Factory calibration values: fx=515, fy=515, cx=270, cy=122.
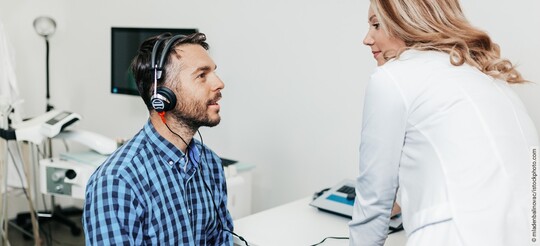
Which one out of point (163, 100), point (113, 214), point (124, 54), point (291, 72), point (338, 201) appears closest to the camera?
point (113, 214)

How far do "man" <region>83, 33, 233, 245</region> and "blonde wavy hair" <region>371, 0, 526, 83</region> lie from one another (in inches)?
19.9

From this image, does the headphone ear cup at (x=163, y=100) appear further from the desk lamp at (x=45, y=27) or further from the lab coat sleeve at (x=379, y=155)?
the desk lamp at (x=45, y=27)

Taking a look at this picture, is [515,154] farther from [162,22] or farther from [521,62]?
[162,22]

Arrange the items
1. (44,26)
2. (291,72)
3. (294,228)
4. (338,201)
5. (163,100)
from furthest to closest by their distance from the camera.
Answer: (44,26)
(291,72)
(338,201)
(294,228)
(163,100)

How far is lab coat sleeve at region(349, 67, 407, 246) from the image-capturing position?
1133 mm

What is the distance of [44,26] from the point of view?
3.46 metres

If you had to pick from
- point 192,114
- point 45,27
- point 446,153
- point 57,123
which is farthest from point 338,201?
point 45,27

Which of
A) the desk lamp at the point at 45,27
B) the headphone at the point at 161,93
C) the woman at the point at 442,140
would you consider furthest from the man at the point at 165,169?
the desk lamp at the point at 45,27

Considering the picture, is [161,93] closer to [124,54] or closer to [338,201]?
[338,201]

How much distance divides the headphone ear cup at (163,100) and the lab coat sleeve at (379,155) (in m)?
0.49

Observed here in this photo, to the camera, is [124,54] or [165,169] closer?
[165,169]

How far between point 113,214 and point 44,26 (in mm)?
2691

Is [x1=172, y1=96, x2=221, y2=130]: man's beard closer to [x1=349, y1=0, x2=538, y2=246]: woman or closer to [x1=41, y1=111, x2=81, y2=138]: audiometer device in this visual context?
[x1=349, y1=0, x2=538, y2=246]: woman

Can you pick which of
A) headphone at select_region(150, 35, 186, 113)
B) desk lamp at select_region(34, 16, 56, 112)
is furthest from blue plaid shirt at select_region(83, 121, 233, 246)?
desk lamp at select_region(34, 16, 56, 112)
